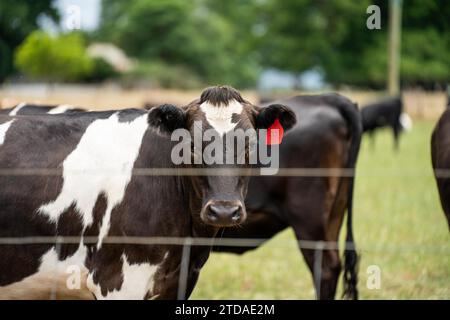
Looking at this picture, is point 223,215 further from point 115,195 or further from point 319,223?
point 319,223

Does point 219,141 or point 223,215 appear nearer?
point 223,215

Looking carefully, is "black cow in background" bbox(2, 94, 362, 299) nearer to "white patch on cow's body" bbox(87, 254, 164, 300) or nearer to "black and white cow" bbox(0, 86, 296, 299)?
"black and white cow" bbox(0, 86, 296, 299)

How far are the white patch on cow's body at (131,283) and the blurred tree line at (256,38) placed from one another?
4690 mm

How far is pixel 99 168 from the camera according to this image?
3.54m

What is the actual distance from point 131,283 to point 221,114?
1099mm

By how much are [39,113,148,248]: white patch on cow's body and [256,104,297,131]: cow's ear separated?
0.72 meters

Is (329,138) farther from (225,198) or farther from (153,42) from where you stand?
(153,42)

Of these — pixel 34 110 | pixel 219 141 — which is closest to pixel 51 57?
pixel 34 110

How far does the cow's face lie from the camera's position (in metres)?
3.25

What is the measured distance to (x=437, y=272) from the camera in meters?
5.61

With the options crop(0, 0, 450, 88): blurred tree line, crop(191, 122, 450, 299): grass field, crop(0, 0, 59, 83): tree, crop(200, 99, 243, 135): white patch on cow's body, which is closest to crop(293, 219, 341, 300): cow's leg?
crop(191, 122, 450, 299): grass field

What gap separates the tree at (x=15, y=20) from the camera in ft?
78.6

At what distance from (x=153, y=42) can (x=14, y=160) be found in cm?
4859

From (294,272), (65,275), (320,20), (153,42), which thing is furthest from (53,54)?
(65,275)
